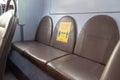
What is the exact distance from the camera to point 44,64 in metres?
1.30

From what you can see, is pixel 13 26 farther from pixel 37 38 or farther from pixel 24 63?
pixel 37 38

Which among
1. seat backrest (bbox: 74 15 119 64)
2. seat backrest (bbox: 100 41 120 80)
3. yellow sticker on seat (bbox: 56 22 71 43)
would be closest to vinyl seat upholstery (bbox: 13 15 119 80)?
seat backrest (bbox: 74 15 119 64)

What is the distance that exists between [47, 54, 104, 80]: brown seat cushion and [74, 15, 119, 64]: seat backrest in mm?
115

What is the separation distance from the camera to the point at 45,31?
7.16ft

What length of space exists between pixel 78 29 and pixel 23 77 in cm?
97

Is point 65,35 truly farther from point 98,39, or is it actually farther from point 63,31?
point 98,39

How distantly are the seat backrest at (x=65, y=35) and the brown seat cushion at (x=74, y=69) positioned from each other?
1.26 feet

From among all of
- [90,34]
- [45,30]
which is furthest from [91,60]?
[45,30]

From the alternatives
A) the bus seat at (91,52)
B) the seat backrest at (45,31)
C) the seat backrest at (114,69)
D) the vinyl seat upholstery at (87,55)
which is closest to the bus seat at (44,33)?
the seat backrest at (45,31)

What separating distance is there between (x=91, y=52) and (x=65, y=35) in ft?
1.66

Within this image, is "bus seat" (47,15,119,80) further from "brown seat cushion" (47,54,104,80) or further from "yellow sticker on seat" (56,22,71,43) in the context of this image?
"yellow sticker on seat" (56,22,71,43)

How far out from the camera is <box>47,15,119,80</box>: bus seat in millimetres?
1051

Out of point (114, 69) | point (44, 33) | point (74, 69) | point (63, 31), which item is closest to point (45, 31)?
point (44, 33)

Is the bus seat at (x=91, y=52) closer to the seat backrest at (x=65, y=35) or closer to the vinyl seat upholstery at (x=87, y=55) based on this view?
the vinyl seat upholstery at (x=87, y=55)
